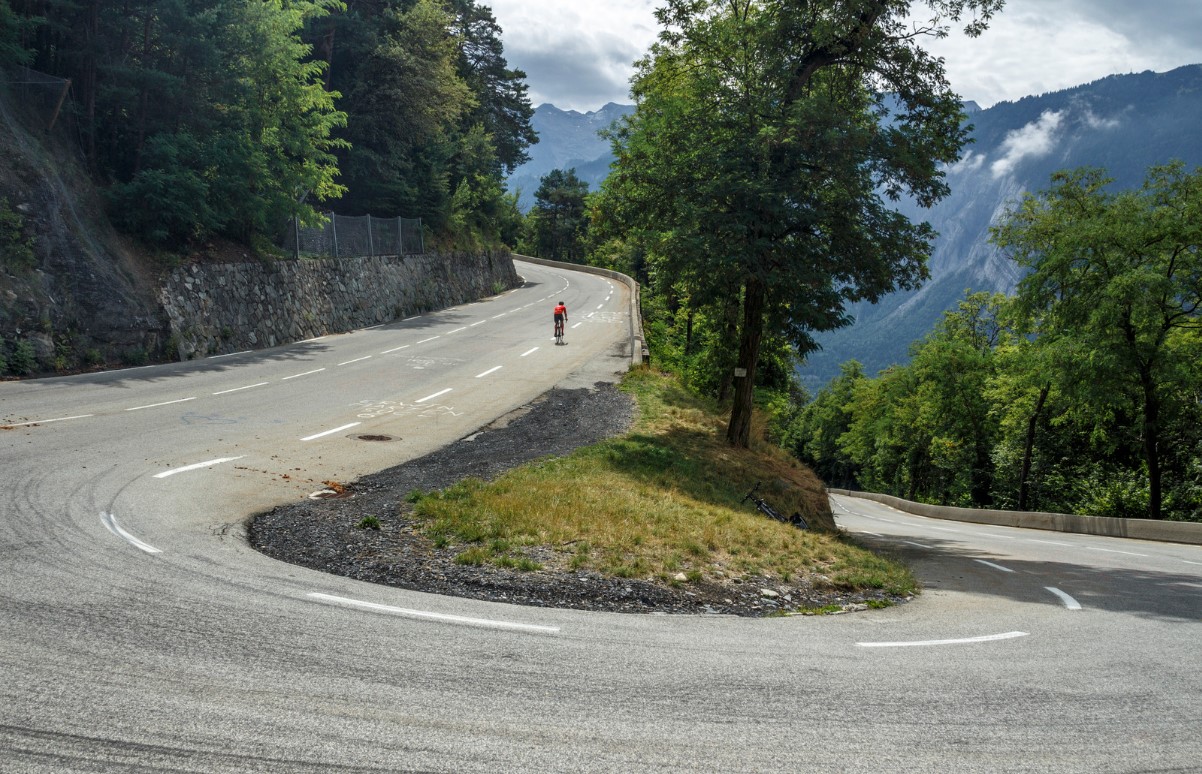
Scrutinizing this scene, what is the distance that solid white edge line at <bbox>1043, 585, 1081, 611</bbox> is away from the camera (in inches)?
377

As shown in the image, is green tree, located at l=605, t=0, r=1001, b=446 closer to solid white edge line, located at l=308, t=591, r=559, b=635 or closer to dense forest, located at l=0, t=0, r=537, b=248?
solid white edge line, located at l=308, t=591, r=559, b=635

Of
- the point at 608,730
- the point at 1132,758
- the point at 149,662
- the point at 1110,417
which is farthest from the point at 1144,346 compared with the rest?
the point at 149,662

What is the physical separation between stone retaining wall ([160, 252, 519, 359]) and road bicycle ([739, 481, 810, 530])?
17.6 meters

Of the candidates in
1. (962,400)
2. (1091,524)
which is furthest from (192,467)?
(962,400)

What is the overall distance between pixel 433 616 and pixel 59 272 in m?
20.0

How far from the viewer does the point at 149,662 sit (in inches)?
185

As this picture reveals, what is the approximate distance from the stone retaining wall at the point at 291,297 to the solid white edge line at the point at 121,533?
16826 mm

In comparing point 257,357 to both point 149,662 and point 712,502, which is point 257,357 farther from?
point 149,662

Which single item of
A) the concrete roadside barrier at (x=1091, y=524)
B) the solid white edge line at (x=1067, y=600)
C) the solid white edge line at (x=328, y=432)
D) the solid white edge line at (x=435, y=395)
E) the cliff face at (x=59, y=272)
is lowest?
the concrete roadside barrier at (x=1091, y=524)

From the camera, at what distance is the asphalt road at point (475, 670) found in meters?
4.05

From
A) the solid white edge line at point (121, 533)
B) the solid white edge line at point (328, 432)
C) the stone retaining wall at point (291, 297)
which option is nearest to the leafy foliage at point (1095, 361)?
the solid white edge line at point (328, 432)

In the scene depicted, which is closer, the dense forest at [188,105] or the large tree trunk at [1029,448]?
the dense forest at [188,105]

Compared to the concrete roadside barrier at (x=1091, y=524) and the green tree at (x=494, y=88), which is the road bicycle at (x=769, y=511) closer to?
the concrete roadside barrier at (x=1091, y=524)

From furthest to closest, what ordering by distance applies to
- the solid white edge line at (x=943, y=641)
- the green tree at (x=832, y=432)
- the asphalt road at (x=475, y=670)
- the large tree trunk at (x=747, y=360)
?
1. the green tree at (x=832, y=432)
2. the large tree trunk at (x=747, y=360)
3. the solid white edge line at (x=943, y=641)
4. the asphalt road at (x=475, y=670)
